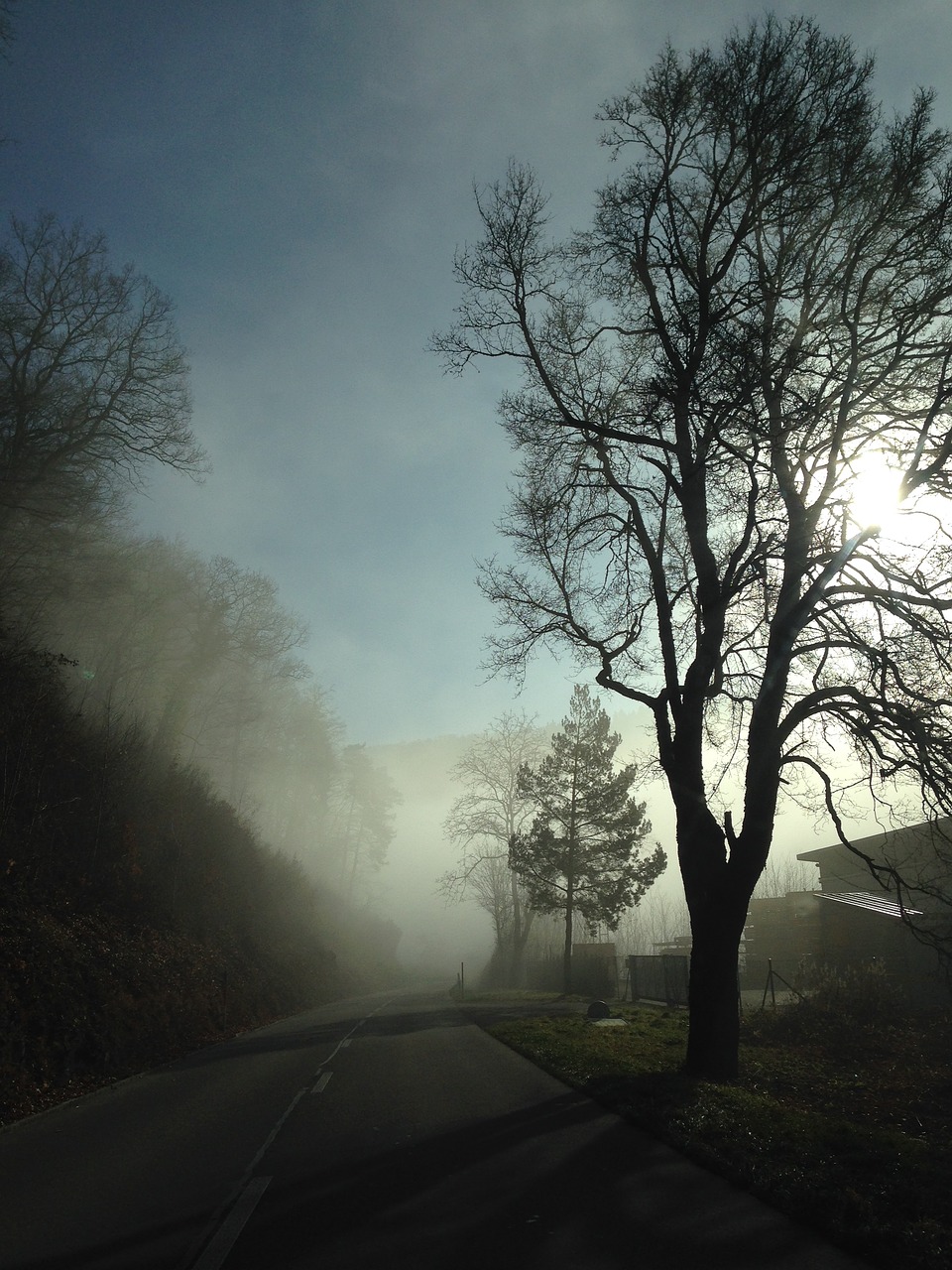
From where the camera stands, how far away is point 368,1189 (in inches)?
236

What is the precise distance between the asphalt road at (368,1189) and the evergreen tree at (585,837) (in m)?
25.2

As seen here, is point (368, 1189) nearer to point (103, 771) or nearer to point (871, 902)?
point (103, 771)

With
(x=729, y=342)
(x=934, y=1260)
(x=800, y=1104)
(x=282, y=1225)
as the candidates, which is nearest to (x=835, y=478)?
(x=729, y=342)

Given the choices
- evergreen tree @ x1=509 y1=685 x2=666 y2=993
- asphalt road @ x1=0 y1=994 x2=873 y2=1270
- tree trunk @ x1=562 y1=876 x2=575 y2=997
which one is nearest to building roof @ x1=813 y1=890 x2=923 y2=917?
evergreen tree @ x1=509 y1=685 x2=666 y2=993

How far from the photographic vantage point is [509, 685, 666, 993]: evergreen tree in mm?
35219

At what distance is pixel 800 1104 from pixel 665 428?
9671 millimetres

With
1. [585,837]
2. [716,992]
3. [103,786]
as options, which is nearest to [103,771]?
[103,786]

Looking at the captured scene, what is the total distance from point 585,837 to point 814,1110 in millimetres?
26260

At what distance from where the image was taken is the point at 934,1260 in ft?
14.9

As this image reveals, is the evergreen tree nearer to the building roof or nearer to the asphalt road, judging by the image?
the building roof

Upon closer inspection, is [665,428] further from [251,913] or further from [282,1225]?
[251,913]

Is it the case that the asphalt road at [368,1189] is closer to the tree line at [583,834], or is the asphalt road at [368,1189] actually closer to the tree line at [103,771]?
the tree line at [103,771]

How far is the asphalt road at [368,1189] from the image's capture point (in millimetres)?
4762

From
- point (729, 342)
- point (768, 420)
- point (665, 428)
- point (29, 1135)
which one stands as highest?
point (665, 428)
